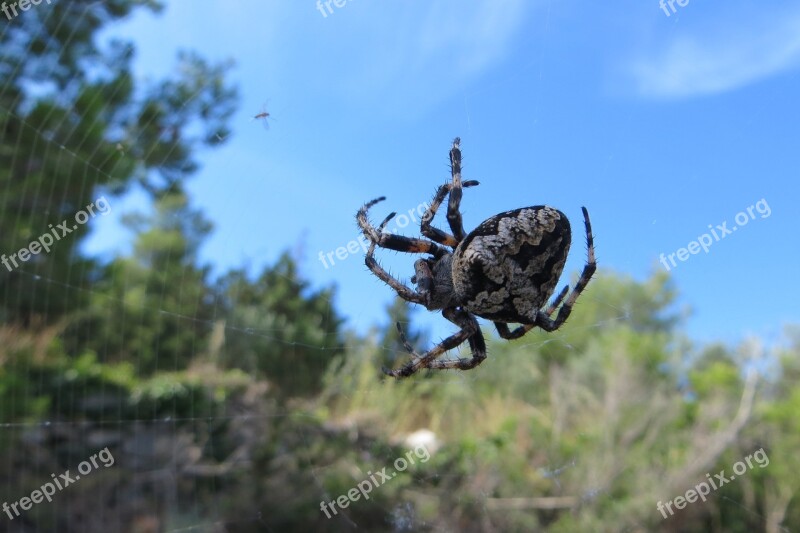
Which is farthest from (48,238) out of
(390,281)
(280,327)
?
(390,281)

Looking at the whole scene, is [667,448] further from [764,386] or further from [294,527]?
[294,527]

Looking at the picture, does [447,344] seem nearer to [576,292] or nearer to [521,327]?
[521,327]

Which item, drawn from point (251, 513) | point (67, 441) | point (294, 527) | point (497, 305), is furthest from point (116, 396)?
point (497, 305)

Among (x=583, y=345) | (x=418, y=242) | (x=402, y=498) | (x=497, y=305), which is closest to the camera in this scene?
(x=497, y=305)

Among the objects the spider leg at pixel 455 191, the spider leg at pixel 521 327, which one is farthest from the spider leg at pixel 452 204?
the spider leg at pixel 521 327

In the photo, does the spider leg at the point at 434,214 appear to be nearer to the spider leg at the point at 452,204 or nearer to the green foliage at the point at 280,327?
the spider leg at the point at 452,204

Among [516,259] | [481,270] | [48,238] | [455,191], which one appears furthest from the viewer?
[48,238]

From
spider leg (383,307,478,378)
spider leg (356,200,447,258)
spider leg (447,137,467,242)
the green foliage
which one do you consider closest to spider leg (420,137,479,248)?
spider leg (447,137,467,242)
